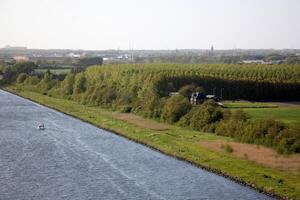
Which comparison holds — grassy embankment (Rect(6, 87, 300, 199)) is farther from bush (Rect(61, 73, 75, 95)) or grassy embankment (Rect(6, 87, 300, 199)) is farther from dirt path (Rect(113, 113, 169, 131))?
bush (Rect(61, 73, 75, 95))

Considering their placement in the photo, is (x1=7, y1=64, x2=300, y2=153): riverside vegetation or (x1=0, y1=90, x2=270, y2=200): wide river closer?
(x1=0, y1=90, x2=270, y2=200): wide river

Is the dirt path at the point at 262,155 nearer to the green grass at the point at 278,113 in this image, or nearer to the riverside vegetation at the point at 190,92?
the riverside vegetation at the point at 190,92

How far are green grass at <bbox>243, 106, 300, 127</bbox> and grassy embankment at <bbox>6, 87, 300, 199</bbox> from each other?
6.28m

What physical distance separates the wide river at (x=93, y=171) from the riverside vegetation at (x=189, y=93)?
127cm

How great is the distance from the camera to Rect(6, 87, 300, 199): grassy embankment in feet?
66.6

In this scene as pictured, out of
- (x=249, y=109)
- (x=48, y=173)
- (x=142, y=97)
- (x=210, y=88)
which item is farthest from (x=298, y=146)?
(x=210, y=88)

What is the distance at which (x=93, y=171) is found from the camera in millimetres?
22766

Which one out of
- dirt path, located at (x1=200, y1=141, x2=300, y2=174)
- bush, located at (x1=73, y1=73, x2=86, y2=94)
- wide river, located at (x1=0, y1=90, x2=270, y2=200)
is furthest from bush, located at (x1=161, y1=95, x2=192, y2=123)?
bush, located at (x1=73, y1=73, x2=86, y2=94)

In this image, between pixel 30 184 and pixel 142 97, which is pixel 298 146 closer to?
pixel 30 184

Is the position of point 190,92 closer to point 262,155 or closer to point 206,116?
point 206,116

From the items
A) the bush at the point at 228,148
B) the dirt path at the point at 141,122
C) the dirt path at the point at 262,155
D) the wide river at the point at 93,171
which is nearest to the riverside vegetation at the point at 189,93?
the dirt path at the point at 262,155

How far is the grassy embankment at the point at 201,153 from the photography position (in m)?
20.3

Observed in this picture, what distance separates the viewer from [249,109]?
138ft

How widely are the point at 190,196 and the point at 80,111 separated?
87.1ft
